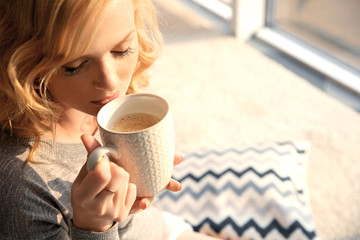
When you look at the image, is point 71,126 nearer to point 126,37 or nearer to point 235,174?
point 126,37

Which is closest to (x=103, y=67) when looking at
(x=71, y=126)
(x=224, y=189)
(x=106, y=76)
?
(x=106, y=76)

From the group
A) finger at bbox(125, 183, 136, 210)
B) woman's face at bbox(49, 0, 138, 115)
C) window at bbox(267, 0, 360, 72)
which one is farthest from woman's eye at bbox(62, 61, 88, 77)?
window at bbox(267, 0, 360, 72)

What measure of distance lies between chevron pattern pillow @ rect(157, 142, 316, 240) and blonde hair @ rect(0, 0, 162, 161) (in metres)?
0.62

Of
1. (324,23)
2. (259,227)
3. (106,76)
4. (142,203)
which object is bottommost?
(324,23)

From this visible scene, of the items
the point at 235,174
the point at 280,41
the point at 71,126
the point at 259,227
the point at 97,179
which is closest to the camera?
the point at 97,179

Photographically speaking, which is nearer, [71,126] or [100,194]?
[100,194]

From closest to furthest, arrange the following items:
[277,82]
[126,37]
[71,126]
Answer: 1. [126,37]
2. [71,126]
3. [277,82]

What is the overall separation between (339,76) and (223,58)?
2.01ft

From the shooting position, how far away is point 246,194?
1.37 meters

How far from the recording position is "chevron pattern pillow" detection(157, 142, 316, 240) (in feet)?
4.26

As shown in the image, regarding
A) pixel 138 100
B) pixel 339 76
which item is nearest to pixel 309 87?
pixel 339 76

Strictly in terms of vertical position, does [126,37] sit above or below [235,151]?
above

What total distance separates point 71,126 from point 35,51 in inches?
9.3

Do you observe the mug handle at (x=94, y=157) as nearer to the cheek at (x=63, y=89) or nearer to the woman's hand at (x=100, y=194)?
the woman's hand at (x=100, y=194)
